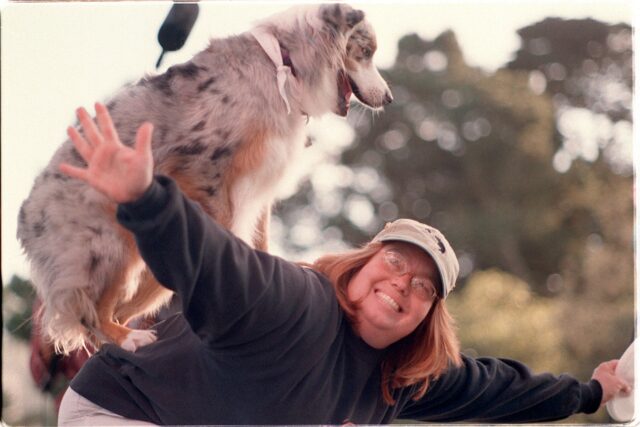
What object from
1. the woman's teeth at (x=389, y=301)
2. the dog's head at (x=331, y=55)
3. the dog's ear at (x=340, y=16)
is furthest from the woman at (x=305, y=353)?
the dog's ear at (x=340, y=16)

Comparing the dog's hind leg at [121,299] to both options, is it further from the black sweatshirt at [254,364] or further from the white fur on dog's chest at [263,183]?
the white fur on dog's chest at [263,183]

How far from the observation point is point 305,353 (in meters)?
1.74

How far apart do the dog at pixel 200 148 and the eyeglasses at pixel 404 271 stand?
1.08 ft

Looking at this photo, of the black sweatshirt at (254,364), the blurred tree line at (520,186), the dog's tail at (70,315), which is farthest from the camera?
the blurred tree line at (520,186)

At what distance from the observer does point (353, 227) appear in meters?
2.13

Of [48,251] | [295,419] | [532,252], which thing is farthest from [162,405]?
[532,252]

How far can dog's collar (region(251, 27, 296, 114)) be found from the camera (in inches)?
72.6

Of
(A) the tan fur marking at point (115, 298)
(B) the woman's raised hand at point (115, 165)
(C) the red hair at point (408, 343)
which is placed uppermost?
(B) the woman's raised hand at point (115, 165)

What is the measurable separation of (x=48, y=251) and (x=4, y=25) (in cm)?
60

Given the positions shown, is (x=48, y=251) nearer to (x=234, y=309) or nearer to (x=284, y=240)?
(x=234, y=309)

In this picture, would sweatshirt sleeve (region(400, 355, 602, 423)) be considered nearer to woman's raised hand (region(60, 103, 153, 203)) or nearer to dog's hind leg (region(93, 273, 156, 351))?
dog's hind leg (region(93, 273, 156, 351))

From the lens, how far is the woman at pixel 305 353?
5.32 feet

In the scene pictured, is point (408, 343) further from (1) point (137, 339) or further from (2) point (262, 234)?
(1) point (137, 339)

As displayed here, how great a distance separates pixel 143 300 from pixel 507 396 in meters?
0.94
